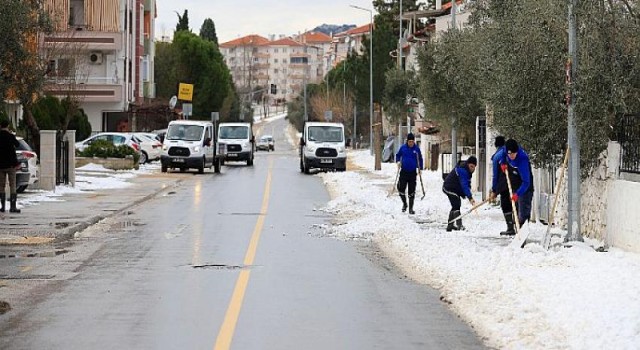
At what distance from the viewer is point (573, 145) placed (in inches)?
685

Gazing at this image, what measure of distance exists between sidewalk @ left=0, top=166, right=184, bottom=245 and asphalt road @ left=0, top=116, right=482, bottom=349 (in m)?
0.72

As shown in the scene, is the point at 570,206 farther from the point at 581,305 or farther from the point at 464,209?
the point at 464,209

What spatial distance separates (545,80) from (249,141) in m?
42.9

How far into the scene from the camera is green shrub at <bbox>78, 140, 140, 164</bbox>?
158 ft

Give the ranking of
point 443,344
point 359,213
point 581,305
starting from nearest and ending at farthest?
point 443,344 → point 581,305 → point 359,213

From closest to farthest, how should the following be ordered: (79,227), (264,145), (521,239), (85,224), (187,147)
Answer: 1. (521,239)
2. (79,227)
3. (85,224)
4. (187,147)
5. (264,145)

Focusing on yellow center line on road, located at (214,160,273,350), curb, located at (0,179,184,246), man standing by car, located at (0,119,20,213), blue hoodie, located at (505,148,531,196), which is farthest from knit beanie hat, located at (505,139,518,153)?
man standing by car, located at (0,119,20,213)

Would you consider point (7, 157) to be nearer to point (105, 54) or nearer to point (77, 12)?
point (105, 54)

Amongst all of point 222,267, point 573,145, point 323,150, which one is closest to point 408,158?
point 573,145

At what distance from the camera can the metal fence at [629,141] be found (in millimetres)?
17172

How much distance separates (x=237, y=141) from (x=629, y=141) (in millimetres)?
43942

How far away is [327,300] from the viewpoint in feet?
43.0

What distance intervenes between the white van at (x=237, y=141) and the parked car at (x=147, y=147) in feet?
10.5

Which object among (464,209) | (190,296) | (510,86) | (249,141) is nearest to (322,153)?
(249,141)
